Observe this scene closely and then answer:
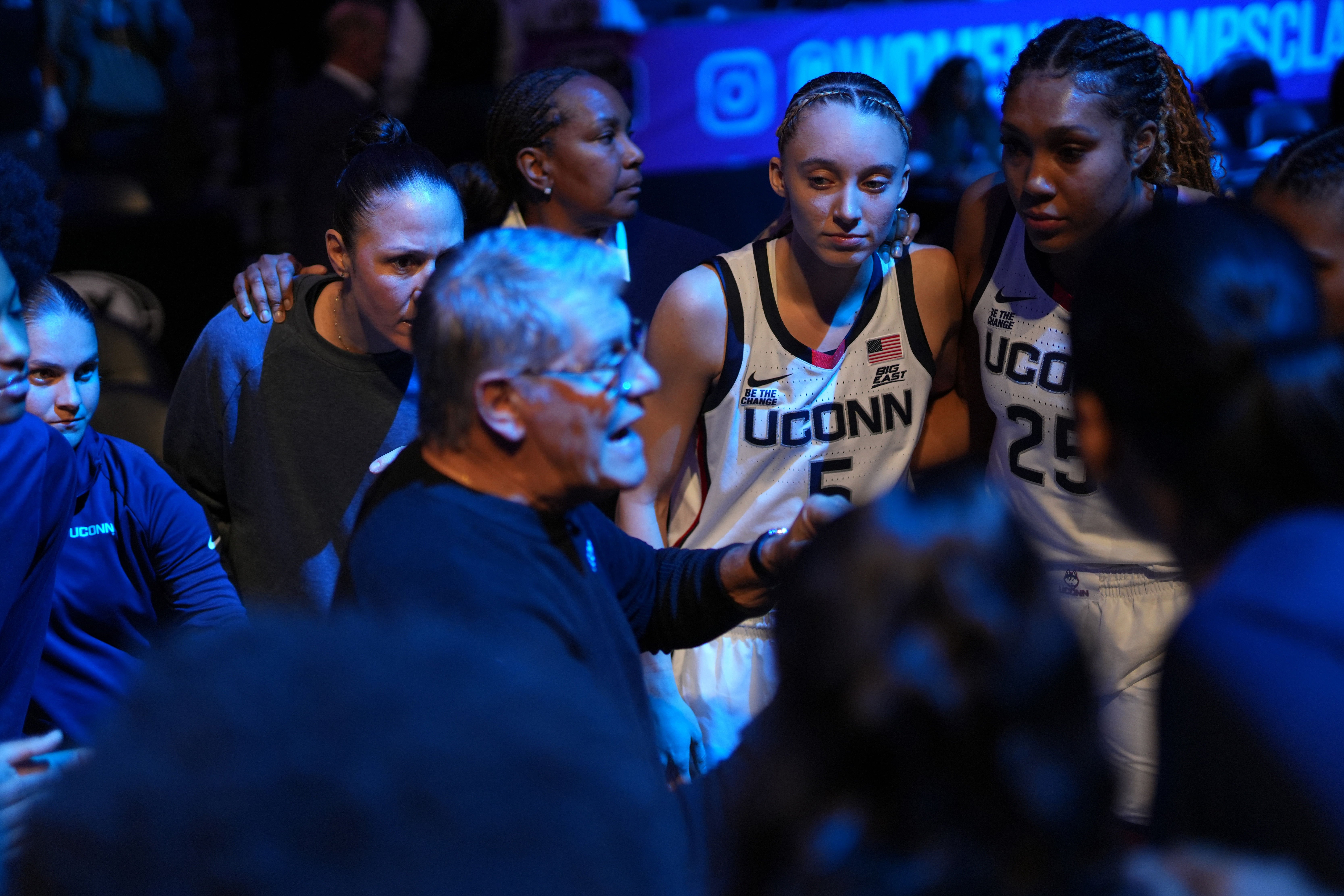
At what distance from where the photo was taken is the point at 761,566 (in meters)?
1.65

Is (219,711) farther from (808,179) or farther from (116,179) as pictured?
(116,179)

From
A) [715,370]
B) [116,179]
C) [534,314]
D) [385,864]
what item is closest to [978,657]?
[385,864]

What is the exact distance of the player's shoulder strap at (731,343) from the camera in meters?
2.22

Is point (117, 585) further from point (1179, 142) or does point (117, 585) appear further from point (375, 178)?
point (1179, 142)

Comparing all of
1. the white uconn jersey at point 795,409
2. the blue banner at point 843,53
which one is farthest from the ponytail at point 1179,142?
the blue banner at point 843,53

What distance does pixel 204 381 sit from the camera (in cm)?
231

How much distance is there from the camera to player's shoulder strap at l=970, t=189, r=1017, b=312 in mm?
2307

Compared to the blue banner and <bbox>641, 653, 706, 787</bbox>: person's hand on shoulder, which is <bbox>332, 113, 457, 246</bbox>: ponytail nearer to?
<bbox>641, 653, 706, 787</bbox>: person's hand on shoulder

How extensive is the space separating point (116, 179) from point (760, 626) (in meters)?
4.42

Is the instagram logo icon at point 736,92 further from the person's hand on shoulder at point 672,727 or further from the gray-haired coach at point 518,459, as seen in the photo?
the gray-haired coach at point 518,459

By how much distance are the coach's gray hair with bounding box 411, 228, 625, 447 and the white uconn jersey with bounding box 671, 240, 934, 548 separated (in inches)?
33.8

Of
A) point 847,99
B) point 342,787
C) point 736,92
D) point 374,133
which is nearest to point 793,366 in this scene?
point 847,99

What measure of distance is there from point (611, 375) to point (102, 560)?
3.68 ft

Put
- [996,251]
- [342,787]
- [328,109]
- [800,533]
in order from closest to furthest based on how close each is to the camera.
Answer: [342,787]
[800,533]
[996,251]
[328,109]
